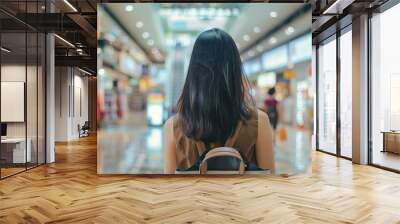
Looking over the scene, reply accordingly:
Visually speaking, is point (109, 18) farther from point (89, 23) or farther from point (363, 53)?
point (363, 53)

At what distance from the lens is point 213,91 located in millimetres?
6219

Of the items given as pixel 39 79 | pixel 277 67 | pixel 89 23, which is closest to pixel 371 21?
pixel 277 67

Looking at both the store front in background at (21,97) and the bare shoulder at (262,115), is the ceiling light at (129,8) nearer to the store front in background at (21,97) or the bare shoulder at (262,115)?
the store front in background at (21,97)

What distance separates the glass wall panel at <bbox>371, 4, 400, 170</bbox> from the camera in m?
7.09

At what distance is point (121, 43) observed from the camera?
6234mm

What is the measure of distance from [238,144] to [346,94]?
422 centimetres

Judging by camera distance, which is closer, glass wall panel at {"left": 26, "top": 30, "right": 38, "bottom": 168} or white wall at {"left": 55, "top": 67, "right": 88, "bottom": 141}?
glass wall panel at {"left": 26, "top": 30, "right": 38, "bottom": 168}

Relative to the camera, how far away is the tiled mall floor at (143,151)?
6215mm

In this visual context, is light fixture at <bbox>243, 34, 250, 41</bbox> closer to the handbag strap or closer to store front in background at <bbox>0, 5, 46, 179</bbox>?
the handbag strap

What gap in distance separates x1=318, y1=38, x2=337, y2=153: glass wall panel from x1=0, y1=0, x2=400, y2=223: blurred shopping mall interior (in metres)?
1.50

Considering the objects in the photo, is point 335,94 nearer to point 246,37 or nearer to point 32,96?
point 246,37

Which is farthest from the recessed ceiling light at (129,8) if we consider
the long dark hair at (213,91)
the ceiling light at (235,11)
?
the ceiling light at (235,11)

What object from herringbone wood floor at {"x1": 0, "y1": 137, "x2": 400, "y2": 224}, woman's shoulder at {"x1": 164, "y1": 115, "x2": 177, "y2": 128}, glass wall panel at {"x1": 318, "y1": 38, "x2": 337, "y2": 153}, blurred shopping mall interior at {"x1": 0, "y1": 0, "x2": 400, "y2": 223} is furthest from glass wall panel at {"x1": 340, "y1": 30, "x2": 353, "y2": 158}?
woman's shoulder at {"x1": 164, "y1": 115, "x2": 177, "y2": 128}

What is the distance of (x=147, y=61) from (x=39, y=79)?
2.93 metres
